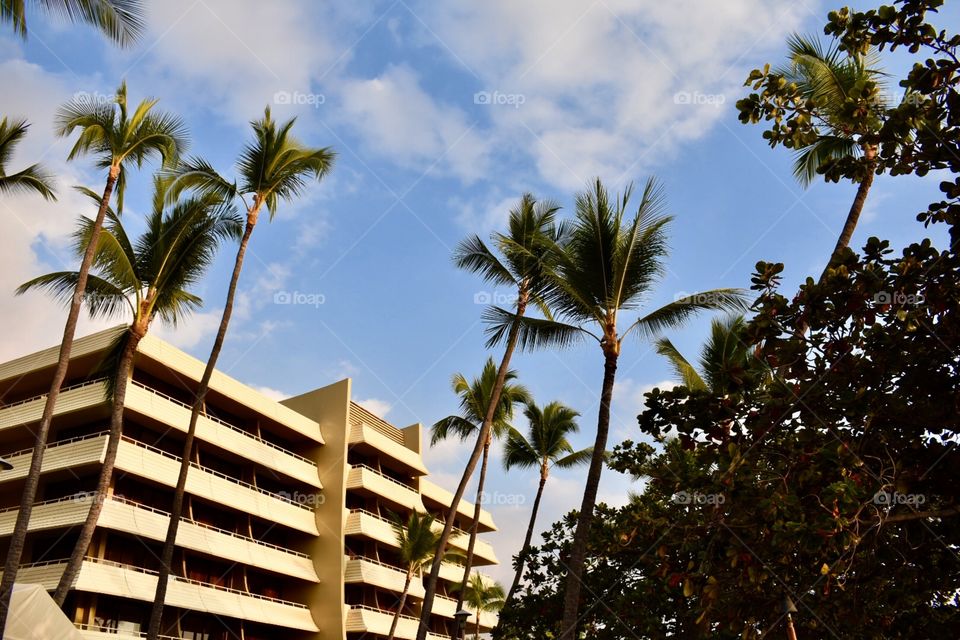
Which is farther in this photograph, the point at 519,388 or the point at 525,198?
the point at 519,388

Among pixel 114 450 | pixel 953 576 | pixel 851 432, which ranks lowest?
pixel 953 576

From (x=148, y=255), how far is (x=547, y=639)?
15.5m

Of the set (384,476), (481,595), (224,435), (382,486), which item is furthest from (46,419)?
(481,595)

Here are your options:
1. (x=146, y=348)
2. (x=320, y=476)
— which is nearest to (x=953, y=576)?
(x=146, y=348)

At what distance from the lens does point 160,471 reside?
1098 inches

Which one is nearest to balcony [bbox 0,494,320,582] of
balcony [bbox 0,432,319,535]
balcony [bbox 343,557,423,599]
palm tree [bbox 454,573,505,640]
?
balcony [bbox 0,432,319,535]

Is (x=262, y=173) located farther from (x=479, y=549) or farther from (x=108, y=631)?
(x=479, y=549)

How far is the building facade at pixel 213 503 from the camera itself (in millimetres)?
26422

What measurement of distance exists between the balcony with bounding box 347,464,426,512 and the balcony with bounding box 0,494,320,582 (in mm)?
5508

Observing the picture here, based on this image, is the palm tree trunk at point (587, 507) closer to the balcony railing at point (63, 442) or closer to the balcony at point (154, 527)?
the balcony at point (154, 527)

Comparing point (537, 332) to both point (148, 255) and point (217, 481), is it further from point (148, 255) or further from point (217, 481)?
point (217, 481)

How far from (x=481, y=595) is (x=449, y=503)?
767 centimetres

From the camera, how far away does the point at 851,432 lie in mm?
7488

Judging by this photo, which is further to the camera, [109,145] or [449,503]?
[449,503]
